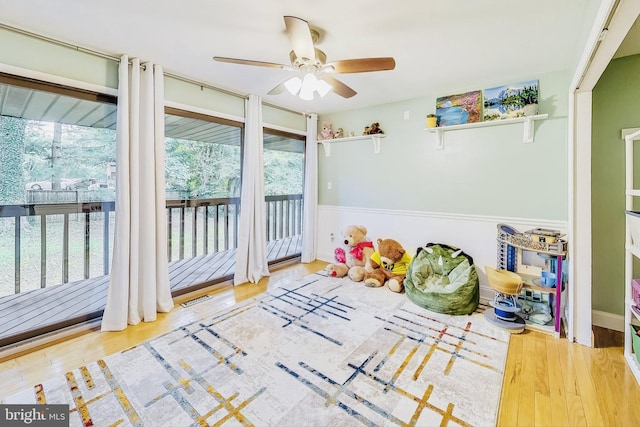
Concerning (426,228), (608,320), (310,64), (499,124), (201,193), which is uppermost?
(310,64)

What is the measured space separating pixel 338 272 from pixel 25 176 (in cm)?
325

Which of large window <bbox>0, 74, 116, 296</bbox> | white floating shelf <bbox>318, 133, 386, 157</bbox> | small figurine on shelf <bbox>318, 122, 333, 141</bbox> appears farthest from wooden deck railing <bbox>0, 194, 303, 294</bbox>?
small figurine on shelf <bbox>318, 122, 333, 141</bbox>

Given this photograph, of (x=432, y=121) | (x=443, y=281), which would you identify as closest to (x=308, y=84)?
(x=432, y=121)

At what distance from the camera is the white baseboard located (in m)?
2.47

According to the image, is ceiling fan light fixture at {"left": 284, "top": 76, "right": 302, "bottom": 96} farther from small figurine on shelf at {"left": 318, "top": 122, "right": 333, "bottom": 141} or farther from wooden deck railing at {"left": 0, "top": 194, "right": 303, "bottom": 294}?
small figurine on shelf at {"left": 318, "top": 122, "right": 333, "bottom": 141}

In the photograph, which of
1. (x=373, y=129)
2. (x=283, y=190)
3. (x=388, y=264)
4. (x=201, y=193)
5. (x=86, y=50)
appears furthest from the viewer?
(x=283, y=190)

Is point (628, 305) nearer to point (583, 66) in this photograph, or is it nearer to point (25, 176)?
point (583, 66)

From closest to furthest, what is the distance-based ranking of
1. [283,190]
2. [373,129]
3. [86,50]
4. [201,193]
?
1. [86,50]
2. [201,193]
3. [373,129]
4. [283,190]

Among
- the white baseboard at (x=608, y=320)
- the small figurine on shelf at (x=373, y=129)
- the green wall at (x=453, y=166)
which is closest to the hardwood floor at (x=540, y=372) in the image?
the white baseboard at (x=608, y=320)

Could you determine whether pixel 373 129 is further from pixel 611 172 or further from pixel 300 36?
pixel 611 172

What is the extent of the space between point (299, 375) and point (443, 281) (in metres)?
1.97

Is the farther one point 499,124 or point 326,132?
point 326,132

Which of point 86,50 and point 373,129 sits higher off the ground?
point 86,50

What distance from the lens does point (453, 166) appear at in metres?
3.41
